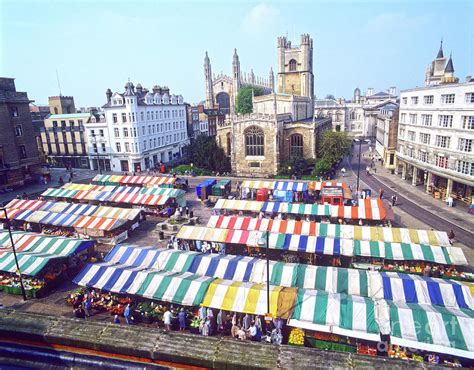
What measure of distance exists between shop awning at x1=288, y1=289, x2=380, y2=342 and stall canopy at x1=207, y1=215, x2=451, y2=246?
8.21 metres

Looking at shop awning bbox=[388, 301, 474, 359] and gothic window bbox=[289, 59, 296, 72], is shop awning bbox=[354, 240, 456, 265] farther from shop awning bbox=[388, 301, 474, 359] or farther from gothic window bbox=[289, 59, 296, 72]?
gothic window bbox=[289, 59, 296, 72]

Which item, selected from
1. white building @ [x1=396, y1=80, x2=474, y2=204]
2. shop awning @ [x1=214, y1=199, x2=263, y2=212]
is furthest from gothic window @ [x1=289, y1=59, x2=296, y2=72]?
shop awning @ [x1=214, y1=199, x2=263, y2=212]

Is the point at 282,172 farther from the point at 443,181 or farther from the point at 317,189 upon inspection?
the point at 443,181

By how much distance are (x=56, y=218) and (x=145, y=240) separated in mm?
8669

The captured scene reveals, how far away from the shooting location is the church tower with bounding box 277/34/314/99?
70.6 metres

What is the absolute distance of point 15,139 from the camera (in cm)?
4559

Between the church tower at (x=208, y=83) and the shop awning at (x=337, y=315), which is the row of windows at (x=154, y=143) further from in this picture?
the shop awning at (x=337, y=315)

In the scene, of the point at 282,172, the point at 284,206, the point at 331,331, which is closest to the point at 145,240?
the point at 284,206

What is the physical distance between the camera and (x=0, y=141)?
4341cm

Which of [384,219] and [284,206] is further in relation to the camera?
[284,206]

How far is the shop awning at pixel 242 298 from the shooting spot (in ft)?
50.4

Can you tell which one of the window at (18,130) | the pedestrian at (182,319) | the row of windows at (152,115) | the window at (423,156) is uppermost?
the row of windows at (152,115)

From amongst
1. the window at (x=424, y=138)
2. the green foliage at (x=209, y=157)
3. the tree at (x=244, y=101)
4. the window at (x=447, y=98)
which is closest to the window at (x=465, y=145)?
the window at (x=447, y=98)

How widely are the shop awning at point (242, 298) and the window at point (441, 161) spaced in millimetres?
28415
